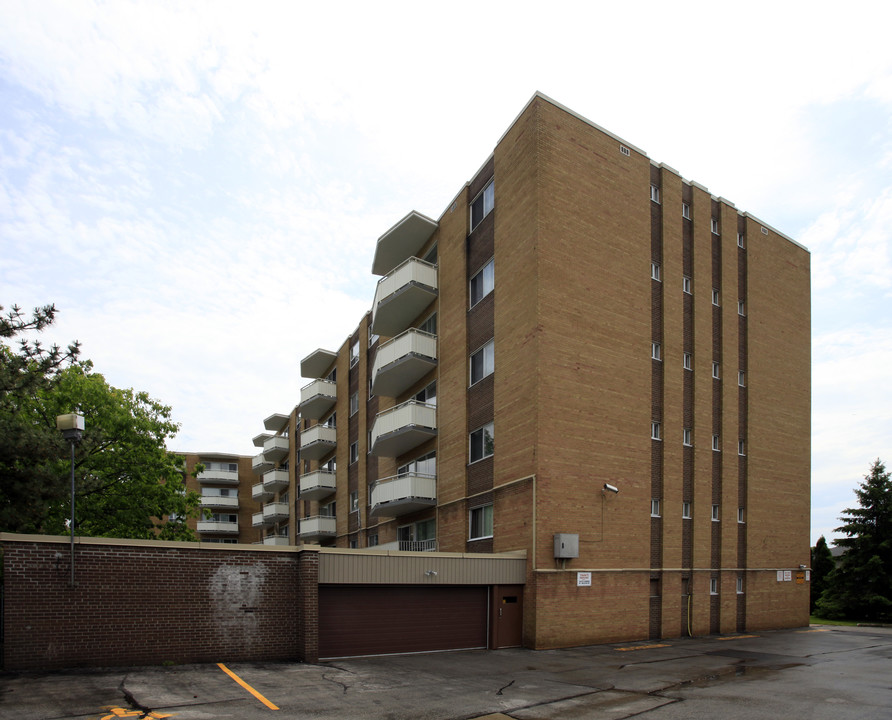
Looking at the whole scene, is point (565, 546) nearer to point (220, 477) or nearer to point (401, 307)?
point (401, 307)

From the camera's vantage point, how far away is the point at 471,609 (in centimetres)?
2008

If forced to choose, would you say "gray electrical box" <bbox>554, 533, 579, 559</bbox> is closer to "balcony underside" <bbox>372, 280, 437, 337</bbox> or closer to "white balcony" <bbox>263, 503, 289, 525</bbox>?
"balcony underside" <bbox>372, 280, 437, 337</bbox>

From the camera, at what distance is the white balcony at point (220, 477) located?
231ft

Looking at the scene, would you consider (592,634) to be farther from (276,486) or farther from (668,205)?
(276,486)

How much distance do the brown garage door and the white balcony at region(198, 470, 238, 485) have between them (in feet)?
183

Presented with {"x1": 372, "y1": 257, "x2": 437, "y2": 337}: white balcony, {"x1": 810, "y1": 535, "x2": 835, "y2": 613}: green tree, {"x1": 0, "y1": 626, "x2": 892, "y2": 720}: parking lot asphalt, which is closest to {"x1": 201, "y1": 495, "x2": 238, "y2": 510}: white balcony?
{"x1": 372, "y1": 257, "x2": 437, "y2": 337}: white balcony

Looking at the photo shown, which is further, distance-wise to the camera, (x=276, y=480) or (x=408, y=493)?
(x=276, y=480)

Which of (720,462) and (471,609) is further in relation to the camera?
(720,462)

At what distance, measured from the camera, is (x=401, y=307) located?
30719 mm

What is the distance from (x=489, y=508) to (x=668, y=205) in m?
12.7

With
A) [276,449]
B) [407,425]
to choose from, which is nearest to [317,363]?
[276,449]

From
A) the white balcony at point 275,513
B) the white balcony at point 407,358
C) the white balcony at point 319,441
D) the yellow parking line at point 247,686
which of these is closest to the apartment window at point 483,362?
the white balcony at point 407,358

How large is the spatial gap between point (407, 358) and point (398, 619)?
12069 millimetres

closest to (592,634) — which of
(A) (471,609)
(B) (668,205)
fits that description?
(A) (471,609)
